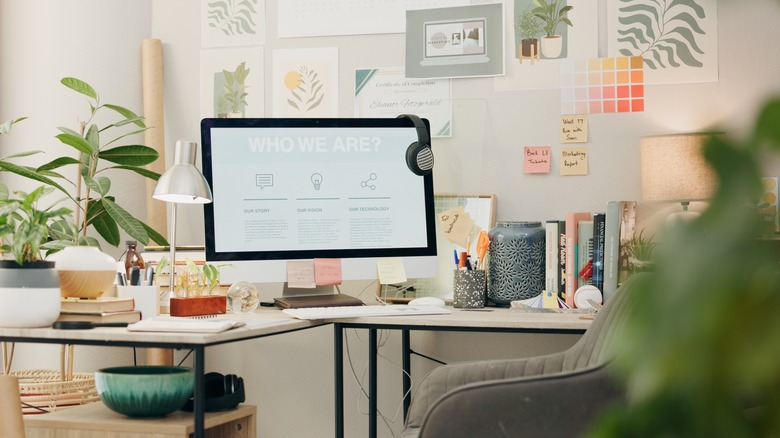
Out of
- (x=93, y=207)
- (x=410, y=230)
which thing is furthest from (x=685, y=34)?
(x=93, y=207)

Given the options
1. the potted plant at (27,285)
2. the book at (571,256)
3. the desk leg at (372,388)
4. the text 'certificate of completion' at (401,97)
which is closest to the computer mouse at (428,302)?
the desk leg at (372,388)

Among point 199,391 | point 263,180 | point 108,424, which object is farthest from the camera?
point 263,180

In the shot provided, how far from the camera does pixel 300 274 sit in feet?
7.85

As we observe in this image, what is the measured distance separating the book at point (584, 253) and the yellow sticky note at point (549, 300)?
82 millimetres

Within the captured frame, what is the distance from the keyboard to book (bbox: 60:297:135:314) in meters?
0.43

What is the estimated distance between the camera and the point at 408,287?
8.74 feet

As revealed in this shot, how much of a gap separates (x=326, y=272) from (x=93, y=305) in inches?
28.4

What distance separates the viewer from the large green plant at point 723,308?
0.17 meters

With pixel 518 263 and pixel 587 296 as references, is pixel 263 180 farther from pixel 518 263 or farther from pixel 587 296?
pixel 587 296

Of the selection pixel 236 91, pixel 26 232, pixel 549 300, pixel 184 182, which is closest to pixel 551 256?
pixel 549 300

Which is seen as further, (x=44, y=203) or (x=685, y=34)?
(x=44, y=203)

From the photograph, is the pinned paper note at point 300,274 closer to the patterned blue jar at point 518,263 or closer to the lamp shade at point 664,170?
the patterned blue jar at point 518,263

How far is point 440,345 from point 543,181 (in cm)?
65

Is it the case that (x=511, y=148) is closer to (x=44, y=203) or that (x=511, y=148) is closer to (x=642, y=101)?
(x=642, y=101)
